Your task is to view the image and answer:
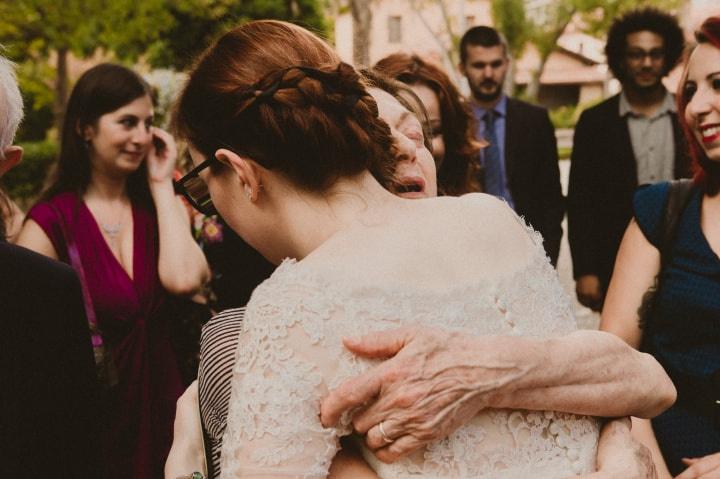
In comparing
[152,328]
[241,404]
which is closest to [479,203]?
[241,404]

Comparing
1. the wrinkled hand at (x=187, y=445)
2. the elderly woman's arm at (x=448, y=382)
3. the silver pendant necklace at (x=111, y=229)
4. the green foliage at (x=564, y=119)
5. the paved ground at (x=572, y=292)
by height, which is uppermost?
the elderly woman's arm at (x=448, y=382)

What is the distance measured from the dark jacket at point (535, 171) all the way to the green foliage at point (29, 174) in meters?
12.3

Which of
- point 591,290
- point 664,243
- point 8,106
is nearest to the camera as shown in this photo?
point 8,106

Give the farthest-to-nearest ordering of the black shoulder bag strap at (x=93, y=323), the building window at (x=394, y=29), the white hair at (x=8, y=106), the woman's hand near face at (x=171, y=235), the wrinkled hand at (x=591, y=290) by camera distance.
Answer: the building window at (x=394, y=29), the wrinkled hand at (x=591, y=290), the woman's hand near face at (x=171, y=235), the black shoulder bag strap at (x=93, y=323), the white hair at (x=8, y=106)

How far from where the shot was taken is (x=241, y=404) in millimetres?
1533

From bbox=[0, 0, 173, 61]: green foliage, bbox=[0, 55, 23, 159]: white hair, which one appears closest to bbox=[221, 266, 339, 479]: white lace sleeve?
bbox=[0, 55, 23, 159]: white hair

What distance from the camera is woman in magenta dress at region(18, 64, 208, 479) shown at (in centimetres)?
373

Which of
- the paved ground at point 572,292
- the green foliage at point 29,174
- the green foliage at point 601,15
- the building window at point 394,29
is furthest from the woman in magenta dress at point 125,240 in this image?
the building window at point 394,29

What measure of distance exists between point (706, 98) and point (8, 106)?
215 centimetres

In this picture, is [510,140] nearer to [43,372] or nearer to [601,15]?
[43,372]

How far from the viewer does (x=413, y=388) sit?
5.10ft

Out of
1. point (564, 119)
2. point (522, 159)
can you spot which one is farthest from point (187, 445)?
point (564, 119)

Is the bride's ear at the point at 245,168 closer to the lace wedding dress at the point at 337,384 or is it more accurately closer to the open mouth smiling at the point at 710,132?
the lace wedding dress at the point at 337,384

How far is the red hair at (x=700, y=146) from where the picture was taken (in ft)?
8.87
